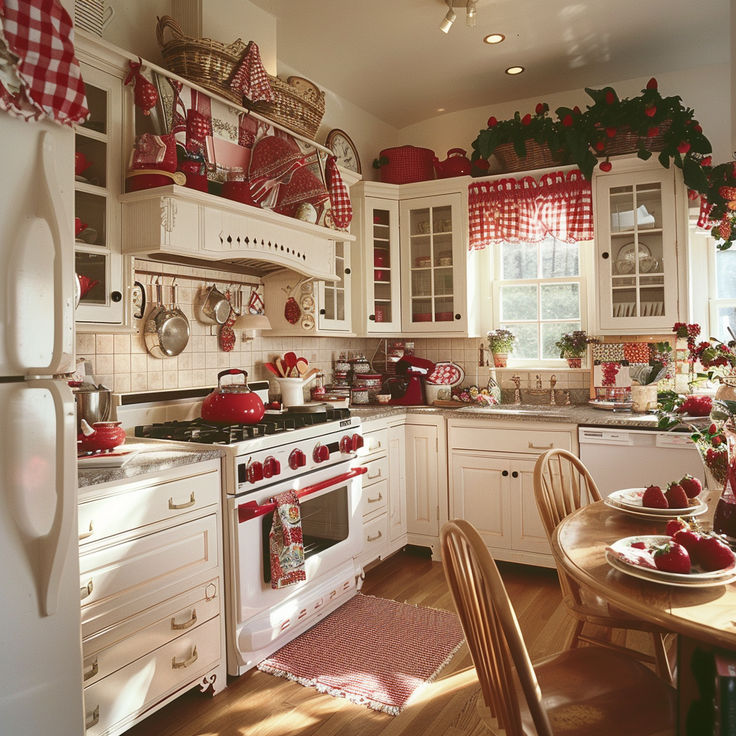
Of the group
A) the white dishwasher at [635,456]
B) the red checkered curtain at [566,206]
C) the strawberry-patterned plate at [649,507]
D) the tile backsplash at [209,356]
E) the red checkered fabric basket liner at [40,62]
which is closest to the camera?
the red checkered fabric basket liner at [40,62]

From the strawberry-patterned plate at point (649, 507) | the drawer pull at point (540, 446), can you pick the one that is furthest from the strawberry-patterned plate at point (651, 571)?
the drawer pull at point (540, 446)

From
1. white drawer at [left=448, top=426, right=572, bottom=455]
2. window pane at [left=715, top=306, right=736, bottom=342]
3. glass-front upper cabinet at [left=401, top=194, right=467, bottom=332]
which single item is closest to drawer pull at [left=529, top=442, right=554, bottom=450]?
white drawer at [left=448, top=426, right=572, bottom=455]

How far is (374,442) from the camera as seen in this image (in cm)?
329

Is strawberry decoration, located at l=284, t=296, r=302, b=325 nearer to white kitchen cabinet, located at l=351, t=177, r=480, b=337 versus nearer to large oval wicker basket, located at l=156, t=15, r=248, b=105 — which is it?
white kitchen cabinet, located at l=351, t=177, r=480, b=337

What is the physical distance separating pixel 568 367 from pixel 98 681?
307cm

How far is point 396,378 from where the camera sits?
3.88 meters

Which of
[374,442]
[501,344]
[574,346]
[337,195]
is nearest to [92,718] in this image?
[374,442]

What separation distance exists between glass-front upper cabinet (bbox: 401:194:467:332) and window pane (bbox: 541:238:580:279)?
0.60m

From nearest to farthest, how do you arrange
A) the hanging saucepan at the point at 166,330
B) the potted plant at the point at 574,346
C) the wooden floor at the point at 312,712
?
1. the wooden floor at the point at 312,712
2. the hanging saucepan at the point at 166,330
3. the potted plant at the point at 574,346

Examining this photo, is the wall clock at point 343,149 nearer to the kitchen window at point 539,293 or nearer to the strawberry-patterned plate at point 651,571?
the kitchen window at point 539,293

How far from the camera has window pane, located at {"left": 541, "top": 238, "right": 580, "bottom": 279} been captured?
390 cm

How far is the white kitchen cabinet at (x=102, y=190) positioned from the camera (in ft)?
7.09

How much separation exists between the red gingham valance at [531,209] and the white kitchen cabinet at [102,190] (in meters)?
2.21

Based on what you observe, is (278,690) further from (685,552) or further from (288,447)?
(685,552)
